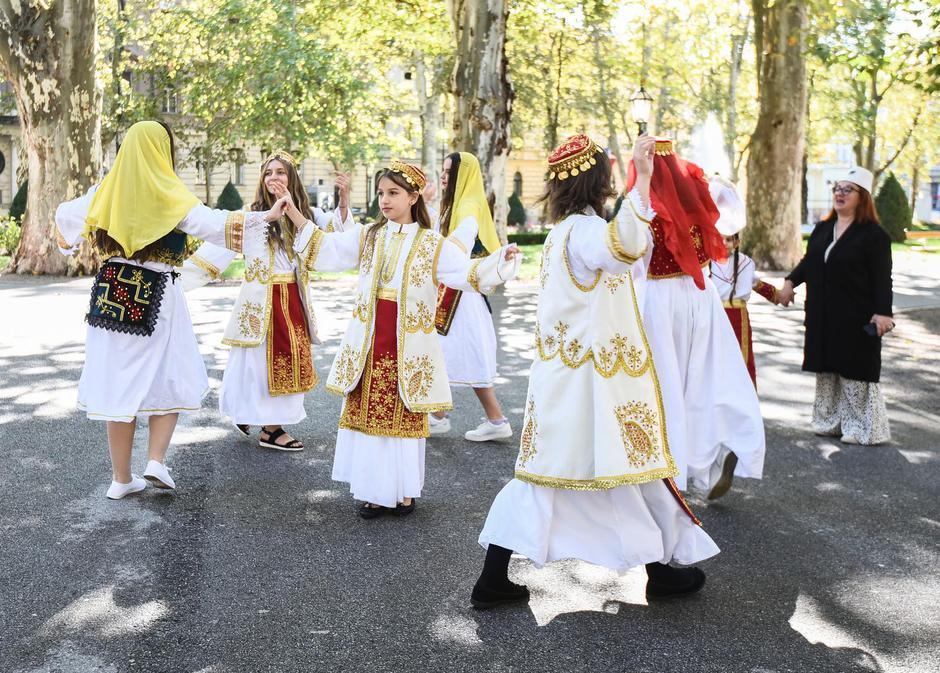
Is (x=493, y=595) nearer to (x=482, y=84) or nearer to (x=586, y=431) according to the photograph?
(x=586, y=431)

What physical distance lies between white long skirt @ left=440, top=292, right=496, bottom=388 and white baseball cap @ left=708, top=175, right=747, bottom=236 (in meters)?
2.25

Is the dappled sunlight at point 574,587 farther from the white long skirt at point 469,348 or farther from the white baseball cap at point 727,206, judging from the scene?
the white long skirt at point 469,348

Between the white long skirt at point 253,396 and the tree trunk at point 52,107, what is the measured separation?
1400 centimetres

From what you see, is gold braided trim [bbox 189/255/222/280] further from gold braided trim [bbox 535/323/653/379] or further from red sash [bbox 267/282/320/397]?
gold braided trim [bbox 535/323/653/379]

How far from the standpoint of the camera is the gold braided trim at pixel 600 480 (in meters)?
4.36

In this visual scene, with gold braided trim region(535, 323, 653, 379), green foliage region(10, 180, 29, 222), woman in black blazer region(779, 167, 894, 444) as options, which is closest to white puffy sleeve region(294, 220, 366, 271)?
gold braided trim region(535, 323, 653, 379)

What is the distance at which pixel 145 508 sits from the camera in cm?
591

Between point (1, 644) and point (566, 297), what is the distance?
256 cm

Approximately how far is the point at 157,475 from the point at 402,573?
1857 millimetres

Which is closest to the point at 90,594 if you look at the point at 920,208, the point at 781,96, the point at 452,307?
the point at 452,307

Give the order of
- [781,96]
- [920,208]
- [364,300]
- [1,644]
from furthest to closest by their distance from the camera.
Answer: [920,208]
[781,96]
[364,300]
[1,644]

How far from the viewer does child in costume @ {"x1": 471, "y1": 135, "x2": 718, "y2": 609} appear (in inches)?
174

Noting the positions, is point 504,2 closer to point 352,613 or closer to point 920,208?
point 352,613

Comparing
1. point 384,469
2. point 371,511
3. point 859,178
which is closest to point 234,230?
point 384,469
